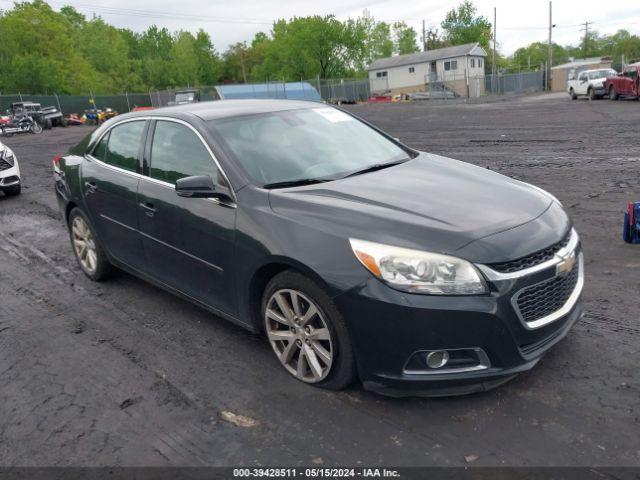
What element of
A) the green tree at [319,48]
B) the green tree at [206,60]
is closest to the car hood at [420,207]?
the green tree at [319,48]

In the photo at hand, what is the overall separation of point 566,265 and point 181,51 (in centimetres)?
10208

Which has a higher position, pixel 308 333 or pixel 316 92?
pixel 316 92

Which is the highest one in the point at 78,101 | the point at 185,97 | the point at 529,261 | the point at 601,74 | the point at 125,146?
the point at 78,101

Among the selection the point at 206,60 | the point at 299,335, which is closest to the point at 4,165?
the point at 299,335

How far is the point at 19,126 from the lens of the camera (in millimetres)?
33062

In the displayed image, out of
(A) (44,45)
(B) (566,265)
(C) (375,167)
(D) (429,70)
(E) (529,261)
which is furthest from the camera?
(A) (44,45)

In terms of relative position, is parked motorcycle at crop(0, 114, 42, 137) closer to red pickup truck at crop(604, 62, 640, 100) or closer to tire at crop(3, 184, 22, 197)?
tire at crop(3, 184, 22, 197)

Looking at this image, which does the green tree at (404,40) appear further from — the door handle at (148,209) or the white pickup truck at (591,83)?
the door handle at (148,209)

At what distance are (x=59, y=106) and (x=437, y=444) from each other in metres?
52.1

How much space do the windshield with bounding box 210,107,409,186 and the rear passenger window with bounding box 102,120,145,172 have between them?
0.94 m

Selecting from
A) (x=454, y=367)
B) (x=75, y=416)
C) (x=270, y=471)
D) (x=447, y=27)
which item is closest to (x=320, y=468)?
(x=270, y=471)

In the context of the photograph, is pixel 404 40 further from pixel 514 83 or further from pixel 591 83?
pixel 591 83

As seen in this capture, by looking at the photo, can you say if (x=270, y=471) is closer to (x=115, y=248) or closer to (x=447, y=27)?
(x=115, y=248)

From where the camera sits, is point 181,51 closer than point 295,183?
No
